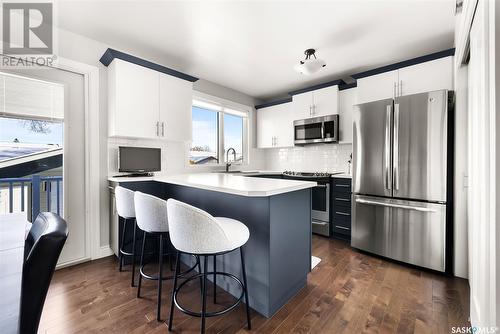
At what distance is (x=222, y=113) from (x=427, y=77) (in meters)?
3.00

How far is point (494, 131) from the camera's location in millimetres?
924

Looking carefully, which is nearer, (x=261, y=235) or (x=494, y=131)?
(x=494, y=131)

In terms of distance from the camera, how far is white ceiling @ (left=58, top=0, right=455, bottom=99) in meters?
1.97

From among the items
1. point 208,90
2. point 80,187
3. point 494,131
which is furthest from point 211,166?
point 494,131

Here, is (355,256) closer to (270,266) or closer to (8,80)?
(270,266)

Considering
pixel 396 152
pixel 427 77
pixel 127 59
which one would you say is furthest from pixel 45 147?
pixel 427 77

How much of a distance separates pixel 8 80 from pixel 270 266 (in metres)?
2.91

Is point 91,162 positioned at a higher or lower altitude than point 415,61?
lower

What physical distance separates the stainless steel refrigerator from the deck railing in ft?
11.7

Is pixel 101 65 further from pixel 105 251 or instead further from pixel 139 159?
pixel 105 251

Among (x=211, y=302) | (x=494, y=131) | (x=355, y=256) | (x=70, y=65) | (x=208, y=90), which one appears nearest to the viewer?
(x=494, y=131)

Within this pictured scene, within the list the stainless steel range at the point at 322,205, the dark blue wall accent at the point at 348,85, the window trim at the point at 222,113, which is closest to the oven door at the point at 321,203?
the stainless steel range at the point at 322,205

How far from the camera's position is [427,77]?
2537 mm

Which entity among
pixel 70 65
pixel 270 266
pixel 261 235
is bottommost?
pixel 270 266
